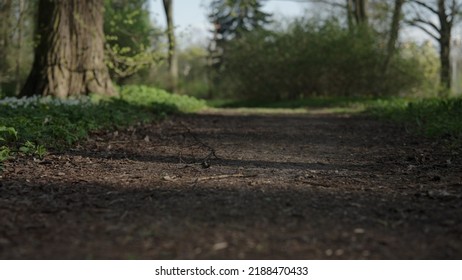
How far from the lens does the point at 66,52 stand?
37.7 ft

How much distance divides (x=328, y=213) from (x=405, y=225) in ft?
1.67

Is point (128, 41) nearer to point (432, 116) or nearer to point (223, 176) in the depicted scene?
point (432, 116)

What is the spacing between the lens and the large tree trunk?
11.3m

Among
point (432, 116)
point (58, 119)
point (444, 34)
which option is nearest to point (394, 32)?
point (444, 34)

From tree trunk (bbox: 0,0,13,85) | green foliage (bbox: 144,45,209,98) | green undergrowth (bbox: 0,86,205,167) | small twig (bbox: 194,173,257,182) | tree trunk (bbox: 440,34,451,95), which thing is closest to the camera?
small twig (bbox: 194,173,257,182)

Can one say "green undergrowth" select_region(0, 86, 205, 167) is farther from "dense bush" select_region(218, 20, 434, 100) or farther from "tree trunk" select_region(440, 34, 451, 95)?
"tree trunk" select_region(440, 34, 451, 95)

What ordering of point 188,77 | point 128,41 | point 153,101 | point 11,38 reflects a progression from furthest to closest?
point 188,77
point 11,38
point 128,41
point 153,101

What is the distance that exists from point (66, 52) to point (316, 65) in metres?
14.7

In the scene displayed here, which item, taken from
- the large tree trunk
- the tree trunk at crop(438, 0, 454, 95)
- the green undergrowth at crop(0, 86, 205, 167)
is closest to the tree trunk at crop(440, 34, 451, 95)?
the tree trunk at crop(438, 0, 454, 95)

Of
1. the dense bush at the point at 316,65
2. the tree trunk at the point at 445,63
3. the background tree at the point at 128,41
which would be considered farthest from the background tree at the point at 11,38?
the tree trunk at the point at 445,63

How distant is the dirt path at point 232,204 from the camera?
2688mm

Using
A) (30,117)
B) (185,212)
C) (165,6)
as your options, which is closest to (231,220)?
(185,212)

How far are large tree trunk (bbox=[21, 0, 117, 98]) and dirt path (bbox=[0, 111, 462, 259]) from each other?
17.4ft

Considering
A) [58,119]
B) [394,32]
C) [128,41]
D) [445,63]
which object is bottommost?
[58,119]
